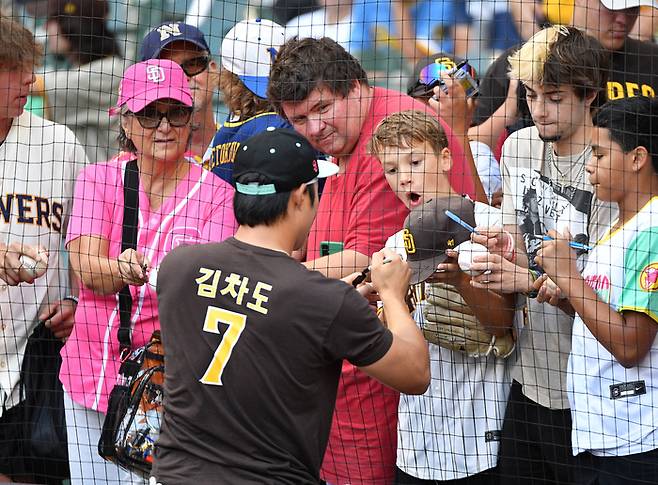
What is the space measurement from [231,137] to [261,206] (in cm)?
152

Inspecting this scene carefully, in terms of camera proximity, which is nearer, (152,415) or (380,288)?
(380,288)

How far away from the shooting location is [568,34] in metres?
3.77

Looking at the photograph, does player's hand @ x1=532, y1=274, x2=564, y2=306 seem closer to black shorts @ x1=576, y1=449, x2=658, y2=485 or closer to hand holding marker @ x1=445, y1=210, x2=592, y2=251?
hand holding marker @ x1=445, y1=210, x2=592, y2=251

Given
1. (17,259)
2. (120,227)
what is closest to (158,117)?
(120,227)

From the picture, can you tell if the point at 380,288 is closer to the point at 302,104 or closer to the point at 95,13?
the point at 302,104

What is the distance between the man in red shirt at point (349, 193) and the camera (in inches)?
145

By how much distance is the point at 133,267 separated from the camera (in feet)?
12.1

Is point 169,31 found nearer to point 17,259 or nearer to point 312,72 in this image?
point 312,72

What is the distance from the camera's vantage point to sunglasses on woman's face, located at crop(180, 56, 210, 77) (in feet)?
15.3

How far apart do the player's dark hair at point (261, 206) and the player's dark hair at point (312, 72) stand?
3.65 ft

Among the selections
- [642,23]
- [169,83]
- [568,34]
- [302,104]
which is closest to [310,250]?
[302,104]

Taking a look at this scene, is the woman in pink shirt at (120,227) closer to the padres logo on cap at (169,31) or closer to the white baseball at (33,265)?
the white baseball at (33,265)

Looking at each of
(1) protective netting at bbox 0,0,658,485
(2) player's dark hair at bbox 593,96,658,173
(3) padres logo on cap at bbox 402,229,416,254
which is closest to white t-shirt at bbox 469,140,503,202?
(1) protective netting at bbox 0,0,658,485

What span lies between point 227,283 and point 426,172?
1100 millimetres
